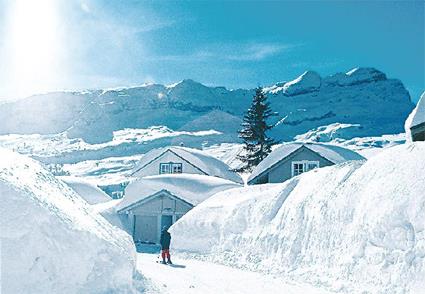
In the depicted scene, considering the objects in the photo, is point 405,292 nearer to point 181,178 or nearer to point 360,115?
point 181,178

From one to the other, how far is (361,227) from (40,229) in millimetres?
9173

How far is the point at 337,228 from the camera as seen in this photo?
1445 centimetres

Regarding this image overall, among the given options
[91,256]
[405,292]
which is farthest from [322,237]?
[91,256]

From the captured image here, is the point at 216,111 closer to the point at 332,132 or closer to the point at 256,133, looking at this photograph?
the point at 332,132

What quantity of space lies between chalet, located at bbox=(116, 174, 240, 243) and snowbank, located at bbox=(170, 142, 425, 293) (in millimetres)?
5620

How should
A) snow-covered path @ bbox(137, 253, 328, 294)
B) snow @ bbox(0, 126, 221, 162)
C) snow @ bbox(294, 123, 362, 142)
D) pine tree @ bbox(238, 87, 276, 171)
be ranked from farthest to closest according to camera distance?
snow @ bbox(294, 123, 362, 142) < snow @ bbox(0, 126, 221, 162) < pine tree @ bbox(238, 87, 276, 171) < snow-covered path @ bbox(137, 253, 328, 294)

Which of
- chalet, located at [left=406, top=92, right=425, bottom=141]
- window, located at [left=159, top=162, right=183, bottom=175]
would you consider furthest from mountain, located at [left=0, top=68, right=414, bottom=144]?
chalet, located at [left=406, top=92, right=425, bottom=141]

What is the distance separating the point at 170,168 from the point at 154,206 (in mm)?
11122

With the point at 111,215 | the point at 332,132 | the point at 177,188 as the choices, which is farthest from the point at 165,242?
the point at 332,132

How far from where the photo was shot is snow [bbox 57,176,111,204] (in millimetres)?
41362

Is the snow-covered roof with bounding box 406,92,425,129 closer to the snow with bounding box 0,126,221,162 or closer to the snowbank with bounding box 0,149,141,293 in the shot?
the snowbank with bounding box 0,149,141,293

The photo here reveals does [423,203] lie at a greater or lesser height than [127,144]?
lesser

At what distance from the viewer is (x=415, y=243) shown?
36.0 feet

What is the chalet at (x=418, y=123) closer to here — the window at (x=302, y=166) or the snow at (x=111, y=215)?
the window at (x=302, y=166)
